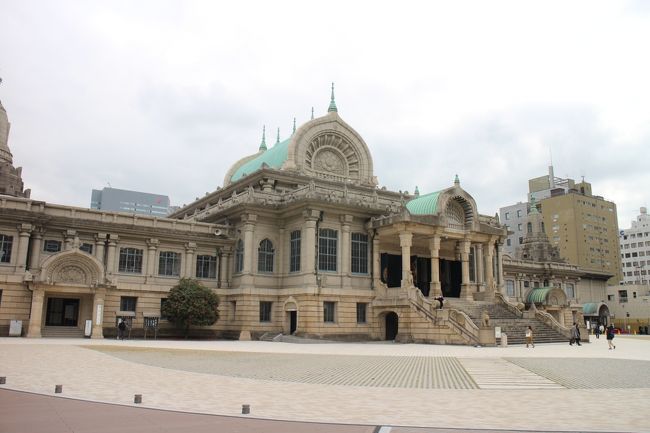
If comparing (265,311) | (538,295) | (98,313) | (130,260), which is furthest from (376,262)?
(538,295)

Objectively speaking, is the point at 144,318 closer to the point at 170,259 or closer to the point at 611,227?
the point at 170,259

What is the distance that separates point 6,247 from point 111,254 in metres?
7.92

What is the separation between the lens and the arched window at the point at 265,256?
175 feet

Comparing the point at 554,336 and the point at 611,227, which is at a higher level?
the point at 611,227

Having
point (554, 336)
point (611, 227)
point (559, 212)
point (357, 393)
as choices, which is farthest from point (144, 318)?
point (611, 227)

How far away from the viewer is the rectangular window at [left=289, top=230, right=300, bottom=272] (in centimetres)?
5232

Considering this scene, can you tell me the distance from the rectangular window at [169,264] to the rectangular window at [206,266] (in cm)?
182

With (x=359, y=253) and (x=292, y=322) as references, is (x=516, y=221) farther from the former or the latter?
(x=292, y=322)

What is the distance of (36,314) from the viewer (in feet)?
146

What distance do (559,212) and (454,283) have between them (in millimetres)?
82626

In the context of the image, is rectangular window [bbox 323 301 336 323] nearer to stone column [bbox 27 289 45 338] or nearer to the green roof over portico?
stone column [bbox 27 289 45 338]

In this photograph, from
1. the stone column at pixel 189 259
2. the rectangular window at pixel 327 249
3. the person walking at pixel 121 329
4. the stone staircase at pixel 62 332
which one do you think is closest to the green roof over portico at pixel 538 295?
the rectangular window at pixel 327 249

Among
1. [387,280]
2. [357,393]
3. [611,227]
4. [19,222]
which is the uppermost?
[611,227]

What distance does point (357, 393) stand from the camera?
656 inches
